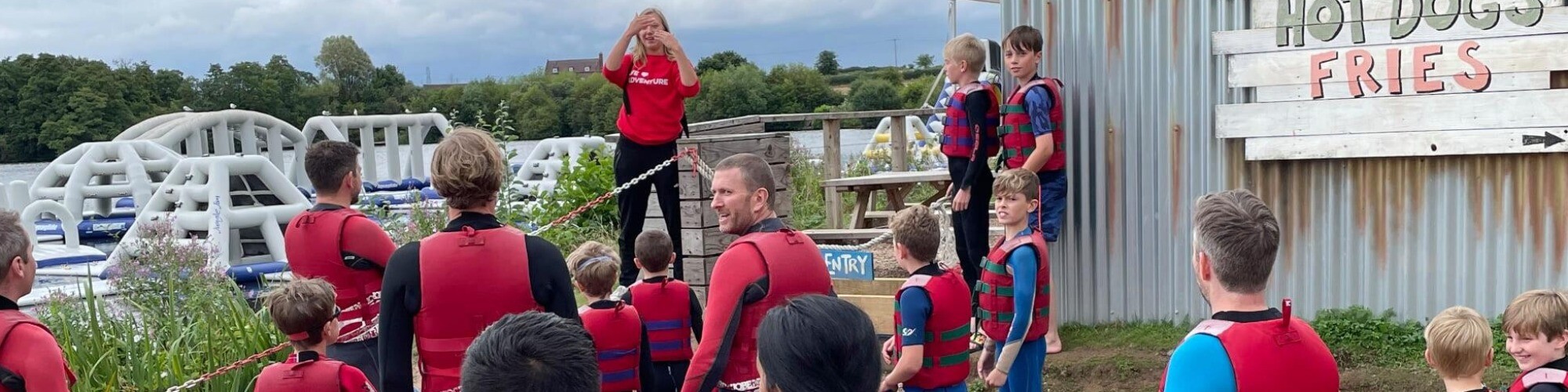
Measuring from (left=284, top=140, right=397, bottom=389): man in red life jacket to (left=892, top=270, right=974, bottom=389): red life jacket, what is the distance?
6.07 feet

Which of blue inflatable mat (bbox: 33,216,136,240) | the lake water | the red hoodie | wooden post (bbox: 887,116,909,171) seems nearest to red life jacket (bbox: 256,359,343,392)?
the red hoodie

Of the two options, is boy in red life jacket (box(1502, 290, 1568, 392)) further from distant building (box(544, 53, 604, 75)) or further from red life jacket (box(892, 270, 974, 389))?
distant building (box(544, 53, 604, 75))

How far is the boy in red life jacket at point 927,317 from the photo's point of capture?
12.8ft

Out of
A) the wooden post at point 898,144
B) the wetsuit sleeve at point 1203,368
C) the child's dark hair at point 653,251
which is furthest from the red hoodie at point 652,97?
the wooden post at point 898,144

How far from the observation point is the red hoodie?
673 centimetres

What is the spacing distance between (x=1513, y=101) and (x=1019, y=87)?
7.55 feet

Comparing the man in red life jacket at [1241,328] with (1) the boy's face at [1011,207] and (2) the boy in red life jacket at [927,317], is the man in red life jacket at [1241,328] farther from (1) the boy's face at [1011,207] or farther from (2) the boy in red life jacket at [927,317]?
(1) the boy's face at [1011,207]

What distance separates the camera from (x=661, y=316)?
4.64m

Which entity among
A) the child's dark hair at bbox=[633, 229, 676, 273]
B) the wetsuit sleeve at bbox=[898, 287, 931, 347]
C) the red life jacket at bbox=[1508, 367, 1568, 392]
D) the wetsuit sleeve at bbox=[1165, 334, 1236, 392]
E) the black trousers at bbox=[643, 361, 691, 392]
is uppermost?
the child's dark hair at bbox=[633, 229, 676, 273]

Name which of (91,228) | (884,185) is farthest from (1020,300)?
(91,228)

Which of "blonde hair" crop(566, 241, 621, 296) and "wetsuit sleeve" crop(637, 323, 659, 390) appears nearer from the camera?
"wetsuit sleeve" crop(637, 323, 659, 390)

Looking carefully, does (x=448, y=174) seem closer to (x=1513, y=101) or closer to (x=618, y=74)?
(x=618, y=74)

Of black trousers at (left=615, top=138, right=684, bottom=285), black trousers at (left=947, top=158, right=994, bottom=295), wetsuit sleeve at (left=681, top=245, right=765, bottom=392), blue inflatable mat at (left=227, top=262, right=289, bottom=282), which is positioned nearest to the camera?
wetsuit sleeve at (left=681, top=245, right=765, bottom=392)

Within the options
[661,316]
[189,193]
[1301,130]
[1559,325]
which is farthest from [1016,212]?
[189,193]
